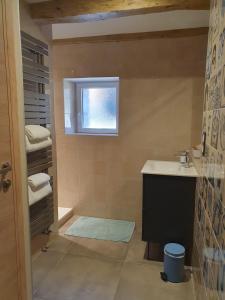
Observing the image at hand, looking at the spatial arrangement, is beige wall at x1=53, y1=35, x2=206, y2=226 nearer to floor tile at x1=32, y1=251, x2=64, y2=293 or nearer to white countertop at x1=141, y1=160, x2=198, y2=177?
white countertop at x1=141, y1=160, x2=198, y2=177

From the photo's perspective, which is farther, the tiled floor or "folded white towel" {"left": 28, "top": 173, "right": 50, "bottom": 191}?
"folded white towel" {"left": 28, "top": 173, "right": 50, "bottom": 191}

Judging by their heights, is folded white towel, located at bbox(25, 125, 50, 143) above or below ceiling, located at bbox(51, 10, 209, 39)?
below

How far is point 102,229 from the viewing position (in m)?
2.80

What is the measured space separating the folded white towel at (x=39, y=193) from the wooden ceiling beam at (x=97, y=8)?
1.40 meters

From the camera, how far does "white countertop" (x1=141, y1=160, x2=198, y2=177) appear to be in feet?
6.77

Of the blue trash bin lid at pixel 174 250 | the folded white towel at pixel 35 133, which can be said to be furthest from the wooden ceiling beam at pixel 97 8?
the blue trash bin lid at pixel 174 250

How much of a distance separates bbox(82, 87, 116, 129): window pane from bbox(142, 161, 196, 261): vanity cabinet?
112cm

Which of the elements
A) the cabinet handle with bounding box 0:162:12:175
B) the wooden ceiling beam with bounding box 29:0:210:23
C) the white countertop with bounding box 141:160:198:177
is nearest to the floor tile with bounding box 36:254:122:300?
the white countertop with bounding box 141:160:198:177

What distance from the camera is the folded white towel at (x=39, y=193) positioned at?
1995 millimetres

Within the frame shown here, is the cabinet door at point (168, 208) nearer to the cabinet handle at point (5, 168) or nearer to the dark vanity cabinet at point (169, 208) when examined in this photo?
the dark vanity cabinet at point (169, 208)

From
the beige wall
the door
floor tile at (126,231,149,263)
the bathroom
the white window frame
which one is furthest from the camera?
the white window frame

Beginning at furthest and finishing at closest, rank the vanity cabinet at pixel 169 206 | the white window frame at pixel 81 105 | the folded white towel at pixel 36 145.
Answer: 1. the white window frame at pixel 81 105
2. the vanity cabinet at pixel 169 206
3. the folded white towel at pixel 36 145

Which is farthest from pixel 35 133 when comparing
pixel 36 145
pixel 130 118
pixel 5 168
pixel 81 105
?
pixel 81 105

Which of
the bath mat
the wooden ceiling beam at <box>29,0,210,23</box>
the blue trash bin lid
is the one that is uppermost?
the wooden ceiling beam at <box>29,0,210,23</box>
